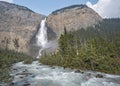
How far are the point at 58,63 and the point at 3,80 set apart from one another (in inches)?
1826

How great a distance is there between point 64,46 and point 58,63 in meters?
8.64

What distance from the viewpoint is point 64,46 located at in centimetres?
9412

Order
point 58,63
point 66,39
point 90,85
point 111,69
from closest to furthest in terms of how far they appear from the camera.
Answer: point 90,85
point 111,69
point 58,63
point 66,39

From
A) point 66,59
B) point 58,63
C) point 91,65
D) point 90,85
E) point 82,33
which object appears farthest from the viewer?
point 82,33

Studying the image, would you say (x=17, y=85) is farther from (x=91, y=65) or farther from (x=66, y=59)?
(x=66, y=59)

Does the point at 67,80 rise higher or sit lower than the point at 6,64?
higher

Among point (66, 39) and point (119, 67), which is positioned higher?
point (66, 39)

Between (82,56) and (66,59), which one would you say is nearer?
(82,56)

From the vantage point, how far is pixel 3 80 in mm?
43750

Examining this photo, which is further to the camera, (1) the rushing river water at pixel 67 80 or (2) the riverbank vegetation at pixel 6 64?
(2) the riverbank vegetation at pixel 6 64

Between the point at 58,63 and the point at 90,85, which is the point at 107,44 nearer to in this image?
the point at 58,63

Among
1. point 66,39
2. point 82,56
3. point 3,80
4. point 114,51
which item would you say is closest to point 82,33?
point 66,39

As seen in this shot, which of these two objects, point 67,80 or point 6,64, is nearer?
point 67,80

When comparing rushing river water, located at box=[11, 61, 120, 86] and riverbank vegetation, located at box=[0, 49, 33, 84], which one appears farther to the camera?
riverbank vegetation, located at box=[0, 49, 33, 84]
